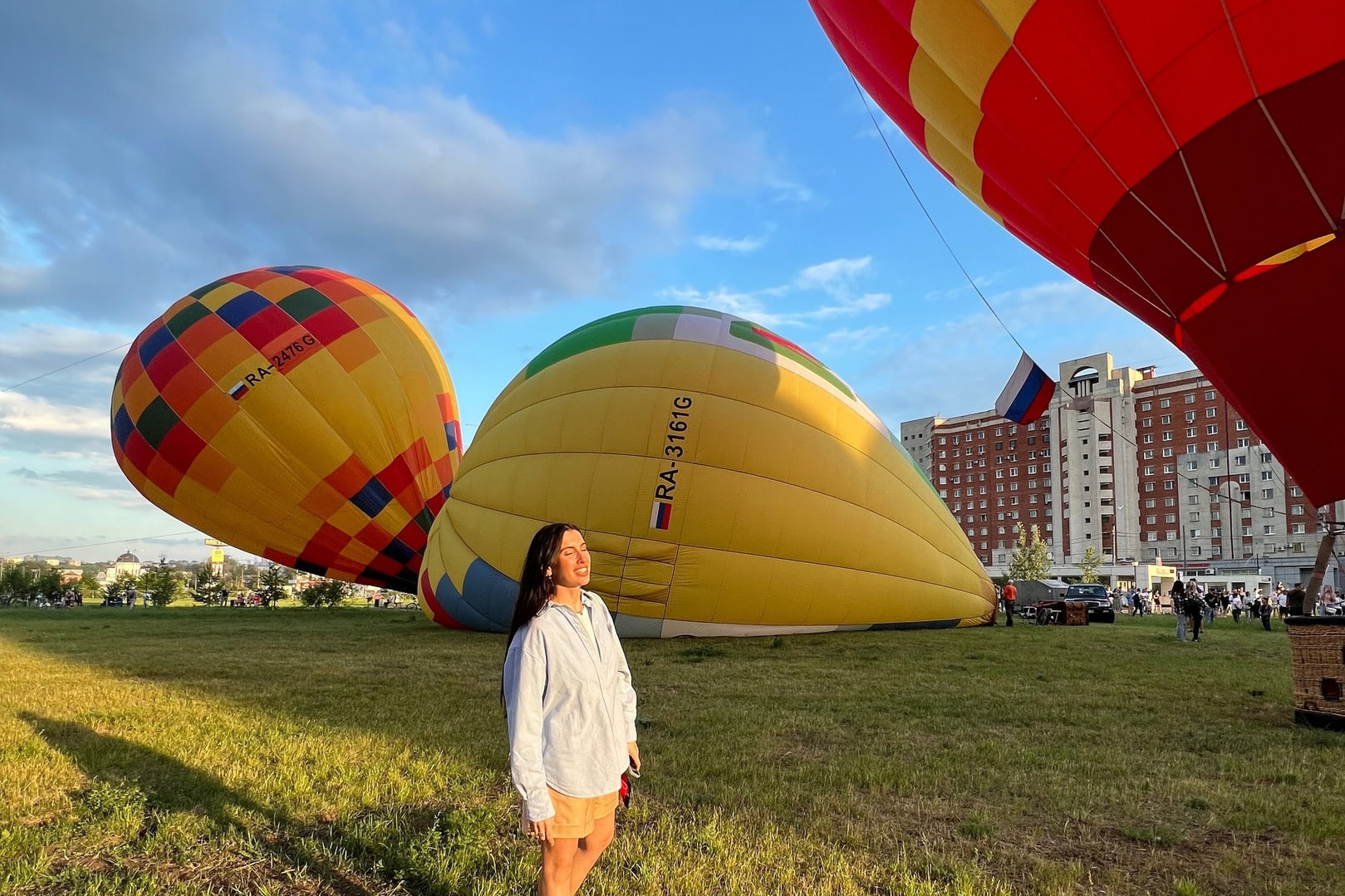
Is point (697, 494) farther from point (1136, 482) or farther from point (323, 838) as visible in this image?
point (1136, 482)

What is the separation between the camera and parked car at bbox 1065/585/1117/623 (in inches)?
989

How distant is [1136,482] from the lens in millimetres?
78125

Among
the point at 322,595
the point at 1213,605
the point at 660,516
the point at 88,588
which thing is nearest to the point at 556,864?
the point at 660,516

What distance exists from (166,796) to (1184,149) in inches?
348

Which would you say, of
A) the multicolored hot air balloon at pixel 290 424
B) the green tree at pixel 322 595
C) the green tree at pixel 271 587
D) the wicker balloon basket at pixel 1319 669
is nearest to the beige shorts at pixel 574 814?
the wicker balloon basket at pixel 1319 669

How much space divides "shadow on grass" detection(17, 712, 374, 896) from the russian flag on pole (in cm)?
1098

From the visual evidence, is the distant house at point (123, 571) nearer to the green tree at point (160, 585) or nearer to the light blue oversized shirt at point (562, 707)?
the green tree at point (160, 585)

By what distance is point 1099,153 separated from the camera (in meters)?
7.65

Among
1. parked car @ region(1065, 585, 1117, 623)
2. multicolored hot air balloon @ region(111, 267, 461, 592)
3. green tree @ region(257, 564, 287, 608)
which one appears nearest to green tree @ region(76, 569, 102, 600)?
green tree @ region(257, 564, 287, 608)

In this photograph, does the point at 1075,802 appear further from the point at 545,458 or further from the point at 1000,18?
the point at 545,458

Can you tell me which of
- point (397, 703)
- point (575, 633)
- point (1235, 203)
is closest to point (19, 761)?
point (397, 703)

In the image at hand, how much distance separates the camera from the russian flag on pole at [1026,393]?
1232 centimetres

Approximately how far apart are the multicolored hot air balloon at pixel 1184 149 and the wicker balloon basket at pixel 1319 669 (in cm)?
209

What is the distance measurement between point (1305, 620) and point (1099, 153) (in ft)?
14.2
